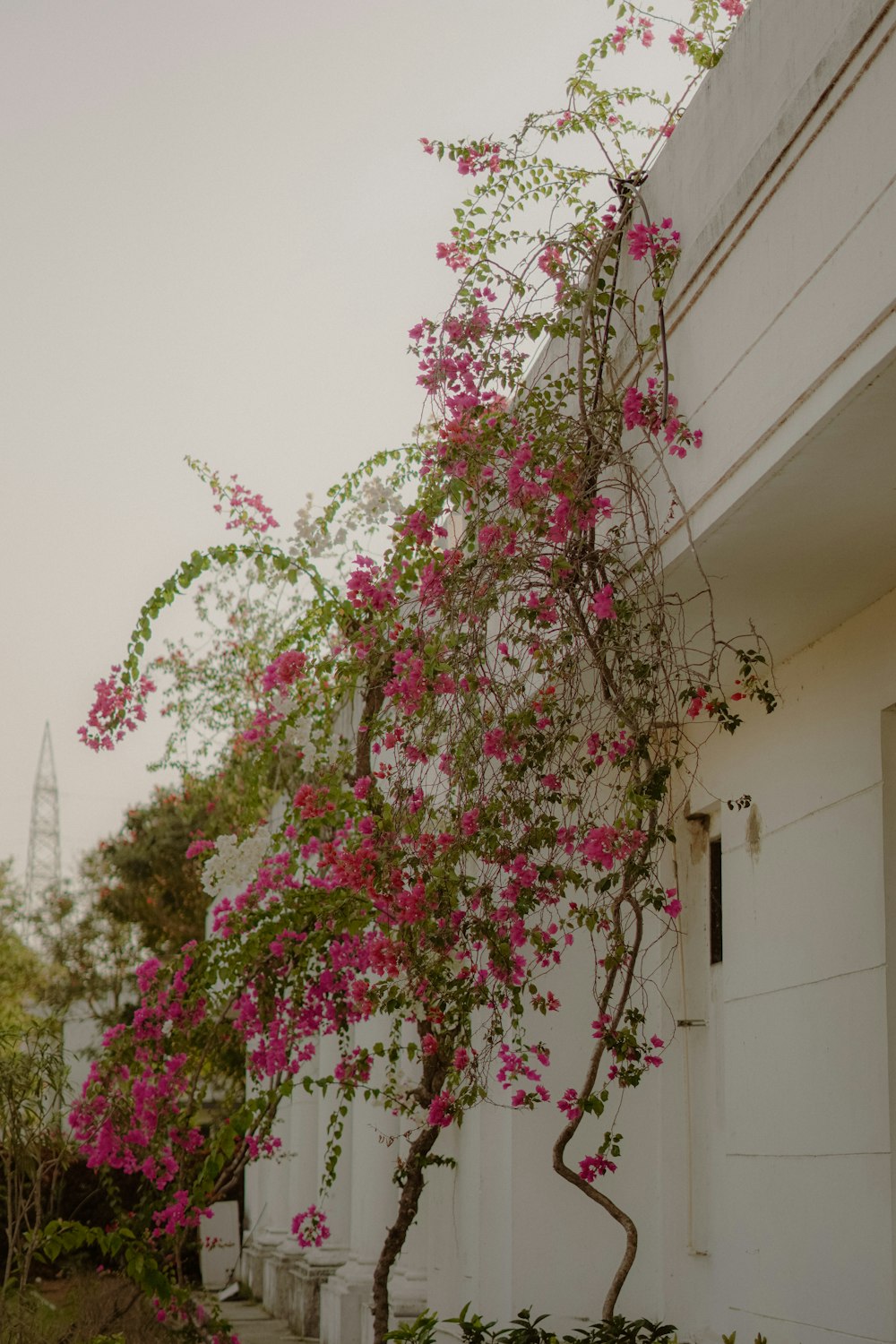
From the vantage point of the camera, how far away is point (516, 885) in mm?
4730

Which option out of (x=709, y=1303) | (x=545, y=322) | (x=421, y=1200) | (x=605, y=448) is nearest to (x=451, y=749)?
(x=605, y=448)

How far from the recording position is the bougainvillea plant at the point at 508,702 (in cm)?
454

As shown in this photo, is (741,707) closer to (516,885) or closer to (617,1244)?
(516,885)

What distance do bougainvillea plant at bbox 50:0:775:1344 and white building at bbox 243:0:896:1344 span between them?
211mm

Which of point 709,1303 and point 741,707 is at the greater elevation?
point 741,707

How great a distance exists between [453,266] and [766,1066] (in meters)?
3.22

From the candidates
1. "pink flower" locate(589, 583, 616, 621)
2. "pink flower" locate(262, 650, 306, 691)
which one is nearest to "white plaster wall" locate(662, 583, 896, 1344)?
"pink flower" locate(589, 583, 616, 621)

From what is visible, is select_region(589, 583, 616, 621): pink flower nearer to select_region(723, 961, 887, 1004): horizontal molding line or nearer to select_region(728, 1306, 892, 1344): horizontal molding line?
select_region(723, 961, 887, 1004): horizontal molding line

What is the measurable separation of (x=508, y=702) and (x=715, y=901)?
1.86 metres

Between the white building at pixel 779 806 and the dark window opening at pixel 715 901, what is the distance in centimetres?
3

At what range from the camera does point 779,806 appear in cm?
551

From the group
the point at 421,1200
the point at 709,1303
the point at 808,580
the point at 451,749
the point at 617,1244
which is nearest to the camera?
the point at 808,580

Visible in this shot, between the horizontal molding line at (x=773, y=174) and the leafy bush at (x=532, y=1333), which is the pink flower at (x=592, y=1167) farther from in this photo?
the horizontal molding line at (x=773, y=174)

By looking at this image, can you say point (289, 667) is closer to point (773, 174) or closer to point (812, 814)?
point (812, 814)
